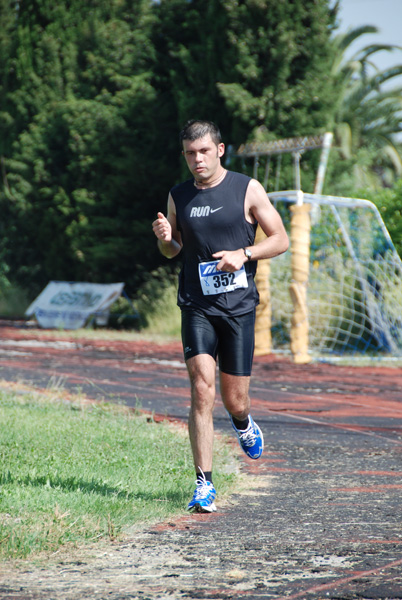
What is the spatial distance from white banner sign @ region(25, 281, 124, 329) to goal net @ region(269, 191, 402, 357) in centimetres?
599

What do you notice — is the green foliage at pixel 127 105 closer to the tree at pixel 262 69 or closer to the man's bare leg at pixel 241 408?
the tree at pixel 262 69

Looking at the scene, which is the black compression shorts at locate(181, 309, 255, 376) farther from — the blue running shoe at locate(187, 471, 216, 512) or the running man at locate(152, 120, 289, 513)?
the blue running shoe at locate(187, 471, 216, 512)

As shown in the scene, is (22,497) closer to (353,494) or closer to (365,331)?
(353,494)

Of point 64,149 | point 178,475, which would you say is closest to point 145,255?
point 64,149

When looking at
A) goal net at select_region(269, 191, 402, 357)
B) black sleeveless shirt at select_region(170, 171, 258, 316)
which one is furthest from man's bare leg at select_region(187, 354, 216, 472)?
goal net at select_region(269, 191, 402, 357)

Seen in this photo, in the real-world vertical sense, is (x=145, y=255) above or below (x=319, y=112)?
below

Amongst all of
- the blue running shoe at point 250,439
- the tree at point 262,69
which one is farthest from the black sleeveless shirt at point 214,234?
the tree at point 262,69

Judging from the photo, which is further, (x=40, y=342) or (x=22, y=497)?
(x=40, y=342)

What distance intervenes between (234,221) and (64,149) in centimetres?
2177

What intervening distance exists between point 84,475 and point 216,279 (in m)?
1.46

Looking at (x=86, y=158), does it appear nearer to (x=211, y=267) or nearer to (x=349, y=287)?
(x=349, y=287)

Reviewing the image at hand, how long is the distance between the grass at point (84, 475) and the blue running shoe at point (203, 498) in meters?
0.10

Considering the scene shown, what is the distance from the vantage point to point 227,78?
827 inches

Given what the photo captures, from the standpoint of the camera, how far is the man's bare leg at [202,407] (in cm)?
519
